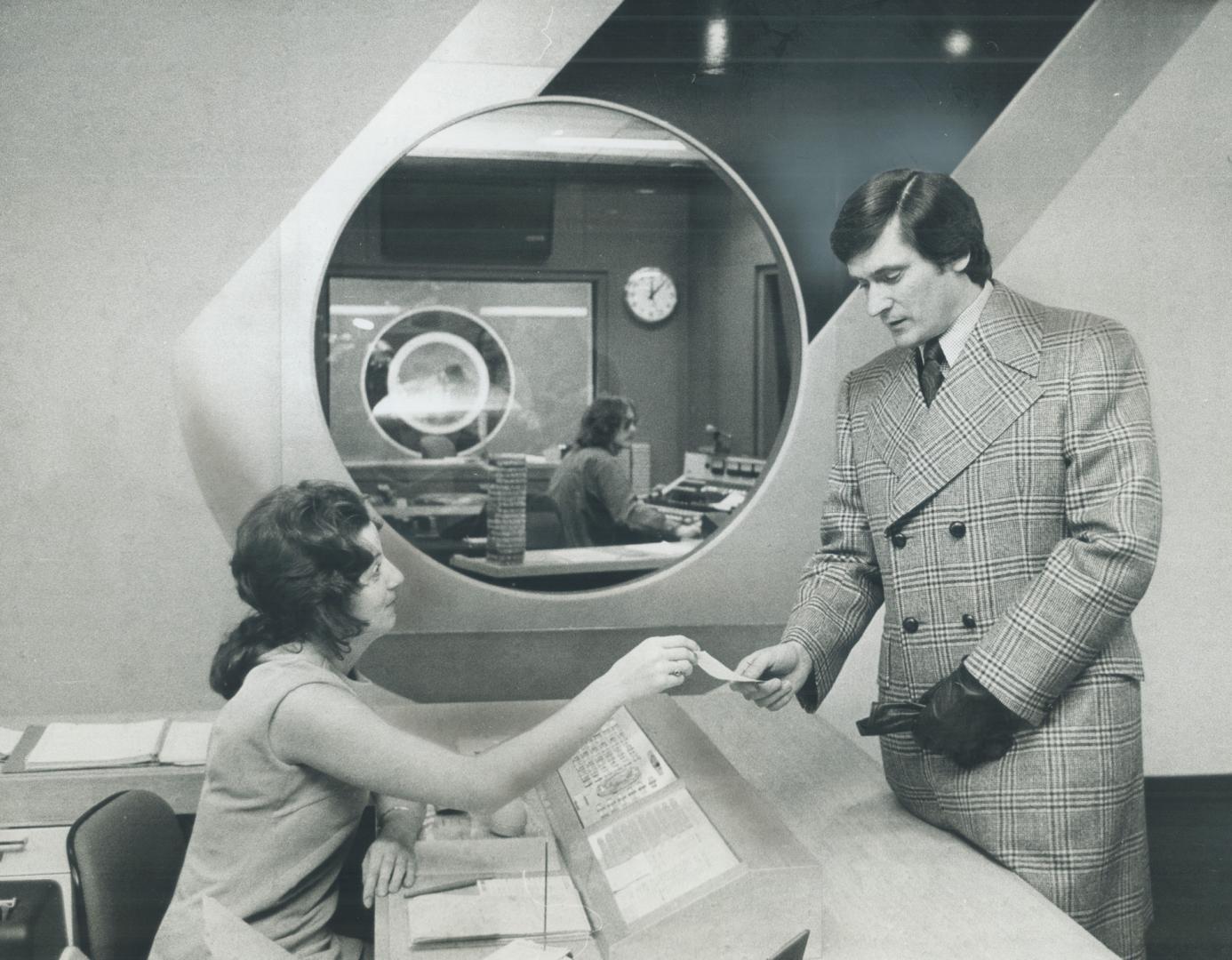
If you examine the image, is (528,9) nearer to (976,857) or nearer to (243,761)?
(243,761)

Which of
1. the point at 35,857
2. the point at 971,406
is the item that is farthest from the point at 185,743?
the point at 971,406

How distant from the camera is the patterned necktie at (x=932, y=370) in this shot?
7.11 feet

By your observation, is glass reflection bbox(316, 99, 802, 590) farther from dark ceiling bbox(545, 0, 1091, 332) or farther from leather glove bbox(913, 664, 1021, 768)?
leather glove bbox(913, 664, 1021, 768)

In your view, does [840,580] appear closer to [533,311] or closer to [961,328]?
[961,328]

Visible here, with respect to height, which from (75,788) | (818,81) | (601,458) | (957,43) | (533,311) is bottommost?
(75,788)

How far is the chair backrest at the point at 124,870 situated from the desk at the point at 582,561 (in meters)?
1.21

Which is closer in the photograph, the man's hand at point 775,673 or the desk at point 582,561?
the man's hand at point 775,673

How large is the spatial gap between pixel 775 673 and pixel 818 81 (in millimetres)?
1732

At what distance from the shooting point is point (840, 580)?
7.50 feet

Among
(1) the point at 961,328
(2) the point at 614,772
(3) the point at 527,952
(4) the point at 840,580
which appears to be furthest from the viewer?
(4) the point at 840,580

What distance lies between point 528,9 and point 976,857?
220 centimetres

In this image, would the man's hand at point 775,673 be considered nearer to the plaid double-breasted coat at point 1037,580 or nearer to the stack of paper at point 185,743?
the plaid double-breasted coat at point 1037,580

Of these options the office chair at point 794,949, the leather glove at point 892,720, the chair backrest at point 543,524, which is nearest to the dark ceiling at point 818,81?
the chair backrest at point 543,524

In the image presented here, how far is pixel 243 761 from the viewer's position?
71.8 inches
